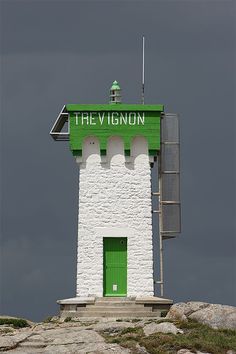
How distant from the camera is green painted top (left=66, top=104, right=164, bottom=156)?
43.2 metres

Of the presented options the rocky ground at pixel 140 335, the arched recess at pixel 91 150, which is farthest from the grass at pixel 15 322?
the arched recess at pixel 91 150

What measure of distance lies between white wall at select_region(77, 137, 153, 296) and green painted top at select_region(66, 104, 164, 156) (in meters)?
0.35

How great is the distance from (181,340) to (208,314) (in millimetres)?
3223

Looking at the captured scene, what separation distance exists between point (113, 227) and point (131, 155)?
3.11m

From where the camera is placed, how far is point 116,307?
1617 inches

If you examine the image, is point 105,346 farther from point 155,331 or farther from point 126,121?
point 126,121

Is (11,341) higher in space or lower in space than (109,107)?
lower

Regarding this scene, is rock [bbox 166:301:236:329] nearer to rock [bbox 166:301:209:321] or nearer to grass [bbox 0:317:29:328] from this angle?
rock [bbox 166:301:209:321]

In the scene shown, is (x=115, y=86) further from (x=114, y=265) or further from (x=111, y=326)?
(x=111, y=326)

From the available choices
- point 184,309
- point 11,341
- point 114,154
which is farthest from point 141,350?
point 114,154

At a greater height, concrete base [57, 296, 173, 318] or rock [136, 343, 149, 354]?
concrete base [57, 296, 173, 318]

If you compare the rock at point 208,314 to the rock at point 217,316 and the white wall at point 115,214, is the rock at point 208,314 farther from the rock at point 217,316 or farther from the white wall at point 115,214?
the white wall at point 115,214

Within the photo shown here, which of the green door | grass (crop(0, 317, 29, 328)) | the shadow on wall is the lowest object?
grass (crop(0, 317, 29, 328))

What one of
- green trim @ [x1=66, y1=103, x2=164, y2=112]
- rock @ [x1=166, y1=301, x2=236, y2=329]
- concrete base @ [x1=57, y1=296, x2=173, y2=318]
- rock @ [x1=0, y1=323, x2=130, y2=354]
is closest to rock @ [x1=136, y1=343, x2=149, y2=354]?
rock @ [x1=0, y1=323, x2=130, y2=354]
